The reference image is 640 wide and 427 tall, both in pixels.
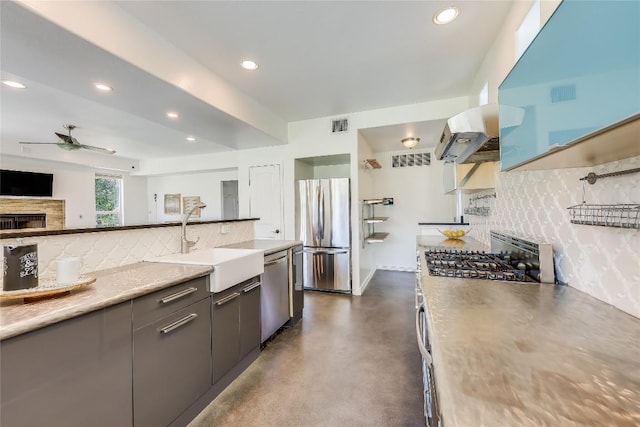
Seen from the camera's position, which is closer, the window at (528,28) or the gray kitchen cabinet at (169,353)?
the gray kitchen cabinet at (169,353)

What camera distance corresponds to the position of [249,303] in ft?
7.02

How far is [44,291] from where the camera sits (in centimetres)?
109

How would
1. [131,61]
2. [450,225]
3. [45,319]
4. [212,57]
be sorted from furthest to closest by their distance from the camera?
1. [450,225]
2. [212,57]
3. [131,61]
4. [45,319]

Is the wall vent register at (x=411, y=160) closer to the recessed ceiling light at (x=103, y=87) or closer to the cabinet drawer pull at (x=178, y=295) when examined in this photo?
the recessed ceiling light at (x=103, y=87)

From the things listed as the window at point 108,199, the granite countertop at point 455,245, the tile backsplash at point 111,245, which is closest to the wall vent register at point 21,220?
the window at point 108,199

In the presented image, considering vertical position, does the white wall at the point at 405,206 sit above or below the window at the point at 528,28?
below

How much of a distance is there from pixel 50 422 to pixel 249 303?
1.24 m

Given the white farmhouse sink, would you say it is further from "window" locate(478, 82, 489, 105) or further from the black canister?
"window" locate(478, 82, 489, 105)

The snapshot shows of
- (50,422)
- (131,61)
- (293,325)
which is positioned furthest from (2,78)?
(293,325)

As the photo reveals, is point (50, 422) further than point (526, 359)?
Yes

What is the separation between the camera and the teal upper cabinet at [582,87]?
590mm

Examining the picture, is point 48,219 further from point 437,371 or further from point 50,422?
point 437,371

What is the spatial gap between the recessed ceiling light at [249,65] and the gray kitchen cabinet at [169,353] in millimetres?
2212

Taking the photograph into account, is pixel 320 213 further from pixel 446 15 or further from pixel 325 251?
pixel 446 15
